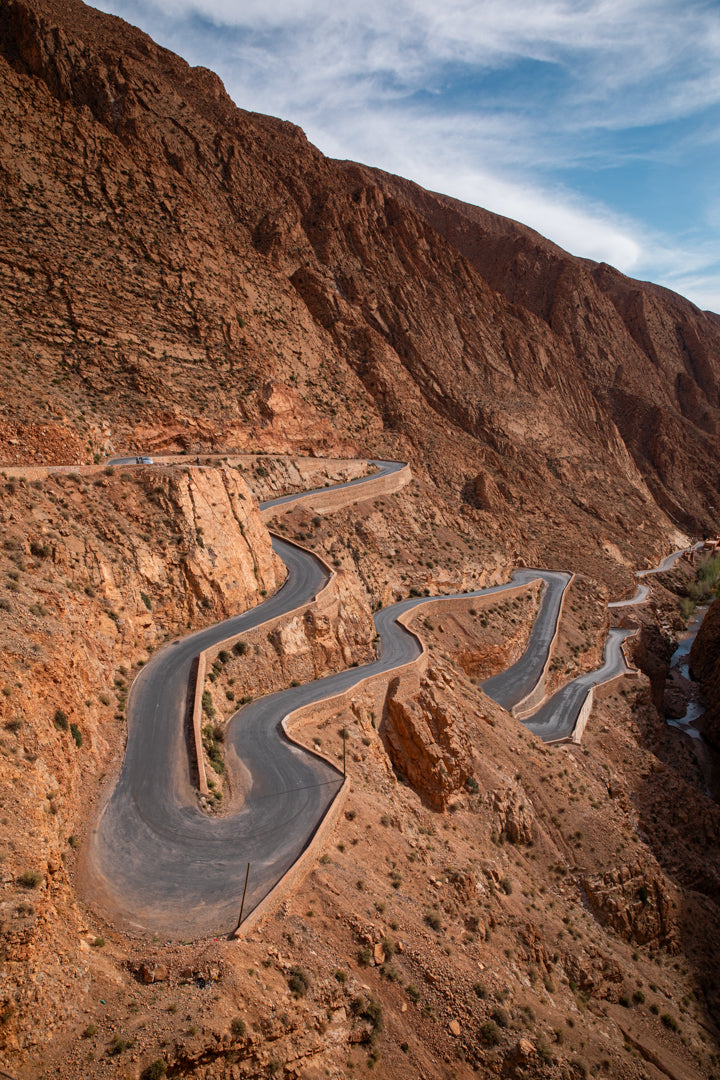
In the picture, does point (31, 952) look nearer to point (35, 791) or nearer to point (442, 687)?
point (35, 791)

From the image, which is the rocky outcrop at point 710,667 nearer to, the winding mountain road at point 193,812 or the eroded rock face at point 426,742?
the eroded rock face at point 426,742

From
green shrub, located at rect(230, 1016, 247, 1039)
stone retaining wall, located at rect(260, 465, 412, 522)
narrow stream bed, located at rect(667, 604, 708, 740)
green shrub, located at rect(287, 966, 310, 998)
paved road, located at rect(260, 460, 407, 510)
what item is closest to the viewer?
green shrub, located at rect(230, 1016, 247, 1039)

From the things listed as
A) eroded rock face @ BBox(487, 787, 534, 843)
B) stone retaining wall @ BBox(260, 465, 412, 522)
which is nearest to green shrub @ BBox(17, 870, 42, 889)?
eroded rock face @ BBox(487, 787, 534, 843)

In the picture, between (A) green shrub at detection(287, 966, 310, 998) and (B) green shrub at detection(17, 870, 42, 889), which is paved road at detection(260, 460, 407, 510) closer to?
(A) green shrub at detection(287, 966, 310, 998)

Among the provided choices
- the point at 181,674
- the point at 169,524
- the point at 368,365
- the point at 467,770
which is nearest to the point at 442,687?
the point at 467,770

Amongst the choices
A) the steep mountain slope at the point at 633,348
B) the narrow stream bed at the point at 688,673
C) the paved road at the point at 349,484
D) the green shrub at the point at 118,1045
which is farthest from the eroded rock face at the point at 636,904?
the steep mountain slope at the point at 633,348

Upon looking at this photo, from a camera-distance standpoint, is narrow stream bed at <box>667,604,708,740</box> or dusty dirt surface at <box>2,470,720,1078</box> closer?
dusty dirt surface at <box>2,470,720,1078</box>

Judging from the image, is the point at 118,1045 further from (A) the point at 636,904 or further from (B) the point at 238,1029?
(A) the point at 636,904

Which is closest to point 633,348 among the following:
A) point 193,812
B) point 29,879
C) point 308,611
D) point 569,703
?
point 569,703
